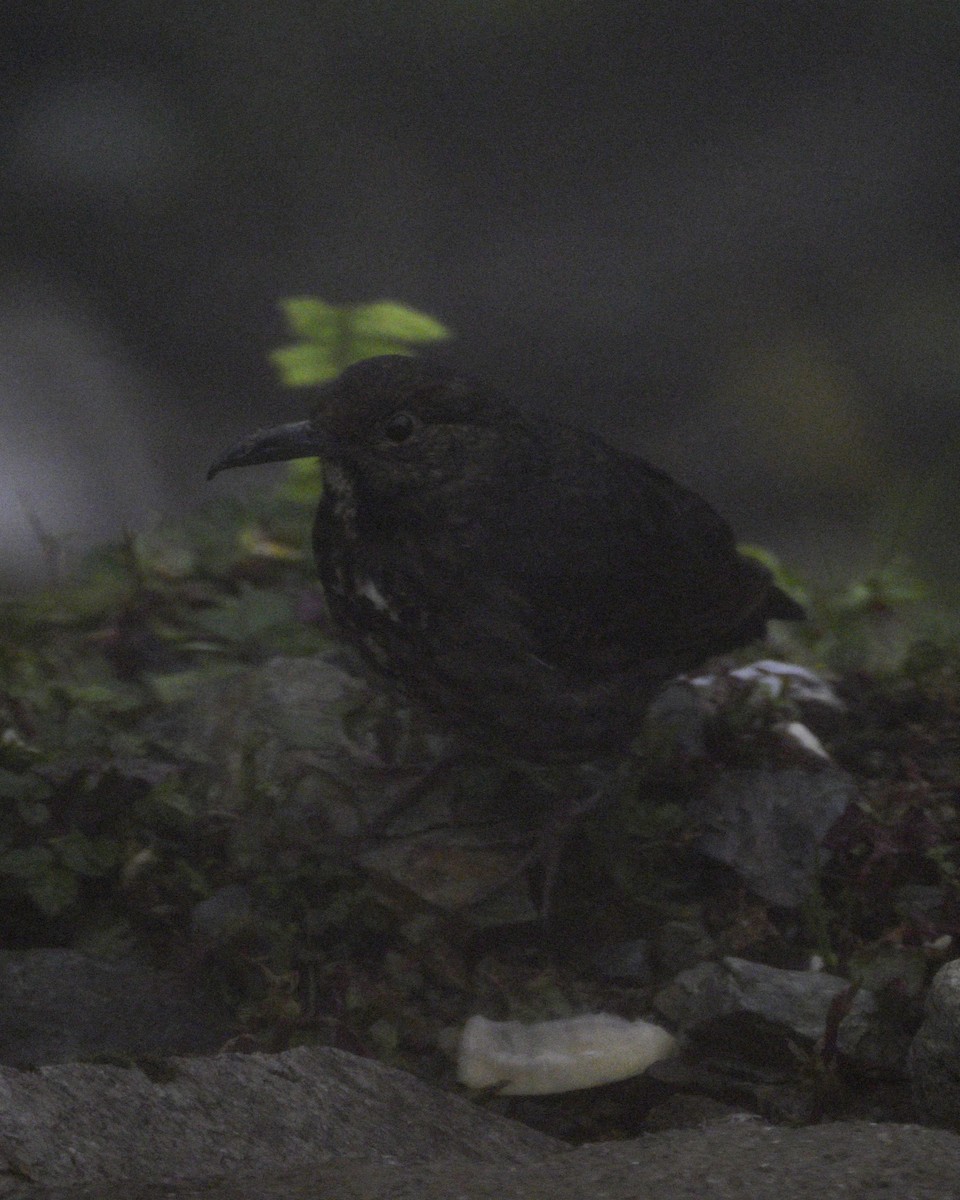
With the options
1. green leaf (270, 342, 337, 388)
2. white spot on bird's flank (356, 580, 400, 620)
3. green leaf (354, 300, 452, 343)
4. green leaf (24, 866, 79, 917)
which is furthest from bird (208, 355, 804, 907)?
green leaf (270, 342, 337, 388)

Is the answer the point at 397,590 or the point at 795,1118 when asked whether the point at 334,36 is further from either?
the point at 795,1118

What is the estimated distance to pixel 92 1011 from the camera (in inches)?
119

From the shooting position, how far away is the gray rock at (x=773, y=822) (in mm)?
3482

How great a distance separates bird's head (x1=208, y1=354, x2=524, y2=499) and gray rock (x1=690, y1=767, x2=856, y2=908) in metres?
0.91

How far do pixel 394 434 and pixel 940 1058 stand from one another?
1.66 m

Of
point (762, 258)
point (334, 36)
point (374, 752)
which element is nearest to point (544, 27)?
point (334, 36)

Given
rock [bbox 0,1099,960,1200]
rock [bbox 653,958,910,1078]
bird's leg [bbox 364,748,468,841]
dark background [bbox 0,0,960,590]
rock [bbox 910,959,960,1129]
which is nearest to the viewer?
rock [bbox 0,1099,960,1200]

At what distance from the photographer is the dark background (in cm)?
764

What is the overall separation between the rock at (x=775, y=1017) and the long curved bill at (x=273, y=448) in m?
1.36

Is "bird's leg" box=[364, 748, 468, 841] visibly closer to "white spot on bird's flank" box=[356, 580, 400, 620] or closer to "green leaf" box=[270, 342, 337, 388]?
"white spot on bird's flank" box=[356, 580, 400, 620]

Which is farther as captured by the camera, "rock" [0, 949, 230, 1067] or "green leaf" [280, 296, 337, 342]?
"green leaf" [280, 296, 337, 342]

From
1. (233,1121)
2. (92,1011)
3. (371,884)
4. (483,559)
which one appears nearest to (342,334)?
(483,559)

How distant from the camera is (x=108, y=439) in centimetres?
751

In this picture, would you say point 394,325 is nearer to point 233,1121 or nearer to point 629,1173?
point 233,1121
